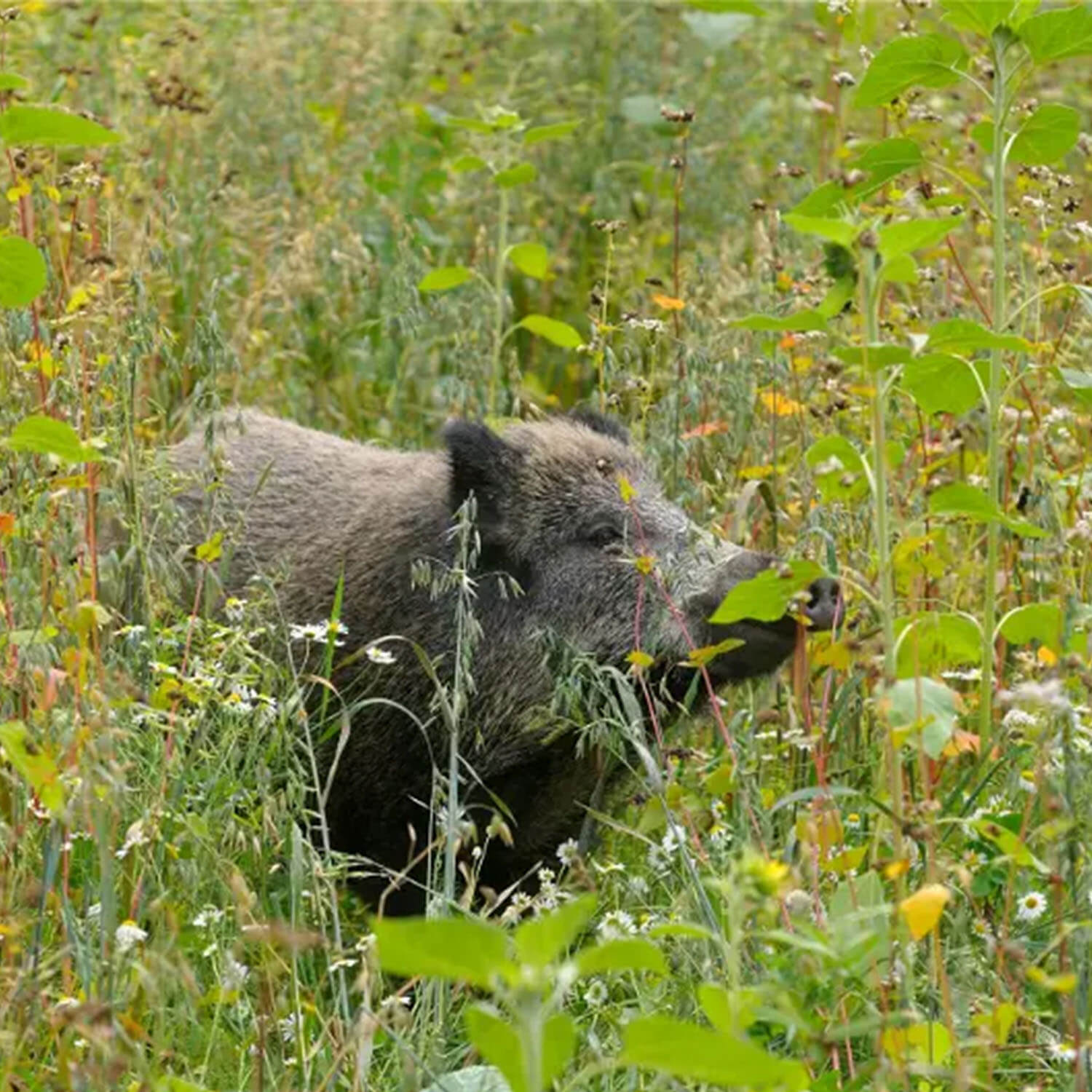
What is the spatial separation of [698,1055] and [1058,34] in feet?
7.67

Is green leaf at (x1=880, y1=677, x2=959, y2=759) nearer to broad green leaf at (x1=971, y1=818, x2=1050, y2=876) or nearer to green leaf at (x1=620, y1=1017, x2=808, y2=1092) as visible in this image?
broad green leaf at (x1=971, y1=818, x2=1050, y2=876)

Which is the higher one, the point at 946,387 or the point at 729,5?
the point at 729,5

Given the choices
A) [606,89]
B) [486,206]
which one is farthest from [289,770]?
[606,89]

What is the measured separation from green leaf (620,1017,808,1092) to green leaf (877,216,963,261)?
1203 mm

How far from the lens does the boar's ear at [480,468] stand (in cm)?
524

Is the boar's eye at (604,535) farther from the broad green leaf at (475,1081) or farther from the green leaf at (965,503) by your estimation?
the broad green leaf at (475,1081)

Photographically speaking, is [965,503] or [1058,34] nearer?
[965,503]

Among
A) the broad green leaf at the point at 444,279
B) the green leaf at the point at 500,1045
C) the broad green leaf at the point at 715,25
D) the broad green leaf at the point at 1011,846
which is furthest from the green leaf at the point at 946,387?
the broad green leaf at the point at 715,25

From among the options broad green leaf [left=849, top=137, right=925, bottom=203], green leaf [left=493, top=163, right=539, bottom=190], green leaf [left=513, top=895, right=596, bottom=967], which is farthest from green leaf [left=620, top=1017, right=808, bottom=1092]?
green leaf [left=493, top=163, right=539, bottom=190]

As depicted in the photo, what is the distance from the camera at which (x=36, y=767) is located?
2.96 meters

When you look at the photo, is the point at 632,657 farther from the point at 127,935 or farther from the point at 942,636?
the point at 127,935

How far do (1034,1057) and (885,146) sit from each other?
1.60 m

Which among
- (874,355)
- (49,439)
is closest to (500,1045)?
(874,355)

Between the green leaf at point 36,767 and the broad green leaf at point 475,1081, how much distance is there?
2.22 ft
